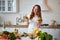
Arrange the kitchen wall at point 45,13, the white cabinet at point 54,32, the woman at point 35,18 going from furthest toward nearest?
the kitchen wall at point 45,13 < the white cabinet at point 54,32 < the woman at point 35,18

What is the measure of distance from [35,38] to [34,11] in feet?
4.92

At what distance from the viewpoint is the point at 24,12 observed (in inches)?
132

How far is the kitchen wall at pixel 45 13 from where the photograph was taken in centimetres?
330

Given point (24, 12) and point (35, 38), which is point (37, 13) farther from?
point (35, 38)

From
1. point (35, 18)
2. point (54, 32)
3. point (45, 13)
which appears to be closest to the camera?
point (35, 18)

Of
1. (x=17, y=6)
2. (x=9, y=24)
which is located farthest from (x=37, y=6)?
(x=9, y=24)

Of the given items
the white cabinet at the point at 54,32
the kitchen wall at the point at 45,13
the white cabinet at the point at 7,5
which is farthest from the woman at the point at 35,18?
the white cabinet at the point at 7,5

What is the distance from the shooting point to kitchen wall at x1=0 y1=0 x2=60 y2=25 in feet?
10.8

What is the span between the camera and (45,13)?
3.33 m

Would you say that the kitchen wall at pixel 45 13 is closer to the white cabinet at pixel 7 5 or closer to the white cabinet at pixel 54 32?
the white cabinet at pixel 7 5

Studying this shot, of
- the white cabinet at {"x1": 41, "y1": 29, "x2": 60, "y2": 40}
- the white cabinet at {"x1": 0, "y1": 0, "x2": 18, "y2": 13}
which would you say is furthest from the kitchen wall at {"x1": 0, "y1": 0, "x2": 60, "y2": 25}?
the white cabinet at {"x1": 41, "y1": 29, "x2": 60, "y2": 40}

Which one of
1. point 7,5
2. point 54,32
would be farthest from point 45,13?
point 7,5

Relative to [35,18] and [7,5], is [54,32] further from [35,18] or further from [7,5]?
[7,5]

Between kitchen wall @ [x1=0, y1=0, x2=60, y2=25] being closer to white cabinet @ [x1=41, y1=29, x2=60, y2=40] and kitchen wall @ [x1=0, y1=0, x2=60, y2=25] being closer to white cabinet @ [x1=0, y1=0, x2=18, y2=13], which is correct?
white cabinet @ [x1=0, y1=0, x2=18, y2=13]
